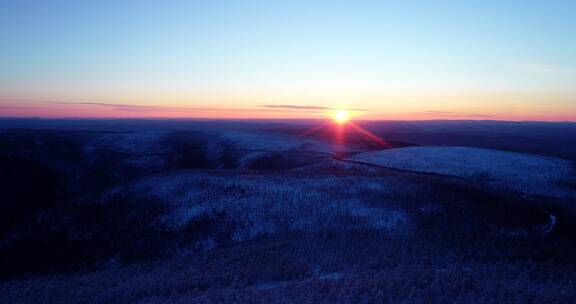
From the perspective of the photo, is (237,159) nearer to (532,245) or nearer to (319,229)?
(319,229)

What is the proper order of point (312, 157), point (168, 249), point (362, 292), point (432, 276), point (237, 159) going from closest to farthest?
1. point (362, 292)
2. point (432, 276)
3. point (168, 249)
4. point (312, 157)
5. point (237, 159)

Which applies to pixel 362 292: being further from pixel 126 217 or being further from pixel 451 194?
pixel 126 217

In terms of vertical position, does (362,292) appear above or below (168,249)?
above

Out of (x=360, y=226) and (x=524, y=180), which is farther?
(x=524, y=180)

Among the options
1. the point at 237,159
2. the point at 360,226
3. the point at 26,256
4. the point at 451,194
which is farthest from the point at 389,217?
the point at 237,159

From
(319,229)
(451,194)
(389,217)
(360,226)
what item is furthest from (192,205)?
(451,194)

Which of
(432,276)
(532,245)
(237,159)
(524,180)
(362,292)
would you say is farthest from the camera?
(237,159)
